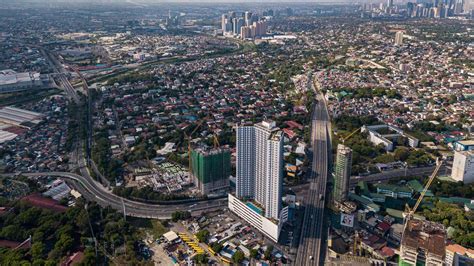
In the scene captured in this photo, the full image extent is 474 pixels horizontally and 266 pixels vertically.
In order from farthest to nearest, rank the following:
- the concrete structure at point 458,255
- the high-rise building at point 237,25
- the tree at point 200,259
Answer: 1. the high-rise building at point 237,25
2. the tree at point 200,259
3. the concrete structure at point 458,255

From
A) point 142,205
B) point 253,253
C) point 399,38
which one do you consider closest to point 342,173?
point 253,253

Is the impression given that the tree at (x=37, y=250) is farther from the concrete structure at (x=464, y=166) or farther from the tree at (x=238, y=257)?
the concrete structure at (x=464, y=166)

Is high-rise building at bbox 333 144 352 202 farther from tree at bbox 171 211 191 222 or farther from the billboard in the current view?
tree at bbox 171 211 191 222

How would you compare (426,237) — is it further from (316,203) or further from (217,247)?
(217,247)

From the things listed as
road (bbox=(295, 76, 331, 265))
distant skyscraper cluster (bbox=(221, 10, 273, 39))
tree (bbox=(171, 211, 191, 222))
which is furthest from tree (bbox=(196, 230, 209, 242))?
distant skyscraper cluster (bbox=(221, 10, 273, 39))

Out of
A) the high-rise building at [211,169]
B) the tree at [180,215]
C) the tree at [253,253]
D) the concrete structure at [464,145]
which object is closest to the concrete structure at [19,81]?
the high-rise building at [211,169]

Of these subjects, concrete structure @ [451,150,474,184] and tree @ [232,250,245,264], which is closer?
tree @ [232,250,245,264]
